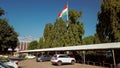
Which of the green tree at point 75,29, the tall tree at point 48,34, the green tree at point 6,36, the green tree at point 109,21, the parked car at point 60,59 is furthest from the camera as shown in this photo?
the tall tree at point 48,34

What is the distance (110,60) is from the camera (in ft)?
112

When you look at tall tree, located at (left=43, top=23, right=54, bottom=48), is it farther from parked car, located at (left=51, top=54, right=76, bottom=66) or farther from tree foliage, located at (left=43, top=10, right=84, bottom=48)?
parked car, located at (left=51, top=54, right=76, bottom=66)

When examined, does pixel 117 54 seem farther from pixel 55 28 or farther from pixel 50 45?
pixel 50 45

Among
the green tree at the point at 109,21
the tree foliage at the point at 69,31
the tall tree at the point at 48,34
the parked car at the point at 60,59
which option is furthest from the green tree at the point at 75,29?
the parked car at the point at 60,59

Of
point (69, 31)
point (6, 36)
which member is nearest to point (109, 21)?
point (69, 31)

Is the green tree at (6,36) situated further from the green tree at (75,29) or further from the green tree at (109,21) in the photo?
the green tree at (109,21)

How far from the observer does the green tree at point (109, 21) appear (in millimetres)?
41250

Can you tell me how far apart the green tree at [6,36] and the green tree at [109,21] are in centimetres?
1884

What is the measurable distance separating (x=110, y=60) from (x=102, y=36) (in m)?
12.0

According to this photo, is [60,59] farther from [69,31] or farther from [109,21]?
[69,31]

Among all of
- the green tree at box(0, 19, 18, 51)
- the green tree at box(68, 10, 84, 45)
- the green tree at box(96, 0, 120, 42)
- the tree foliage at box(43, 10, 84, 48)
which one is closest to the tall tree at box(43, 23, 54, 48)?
the tree foliage at box(43, 10, 84, 48)

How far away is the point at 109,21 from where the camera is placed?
4303cm

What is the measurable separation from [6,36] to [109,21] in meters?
22.4

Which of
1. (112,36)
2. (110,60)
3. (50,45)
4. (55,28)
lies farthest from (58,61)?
(50,45)
